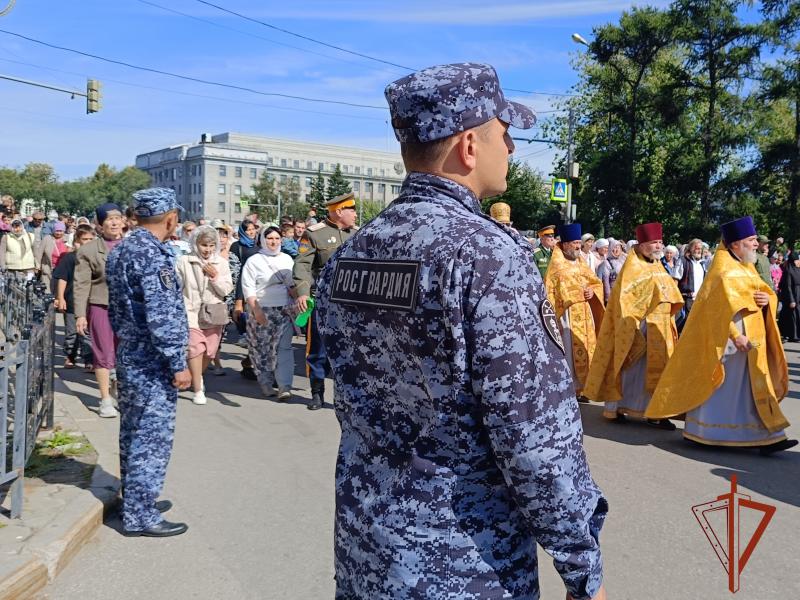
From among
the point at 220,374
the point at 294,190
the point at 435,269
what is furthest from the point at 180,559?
the point at 294,190

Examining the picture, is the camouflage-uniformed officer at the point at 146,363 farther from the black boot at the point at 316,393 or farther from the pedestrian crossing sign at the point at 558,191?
the pedestrian crossing sign at the point at 558,191

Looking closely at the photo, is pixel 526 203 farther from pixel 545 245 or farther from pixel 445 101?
pixel 445 101

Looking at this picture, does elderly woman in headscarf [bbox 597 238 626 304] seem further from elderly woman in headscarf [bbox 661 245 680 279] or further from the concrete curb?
the concrete curb

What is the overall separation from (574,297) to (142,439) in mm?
5556

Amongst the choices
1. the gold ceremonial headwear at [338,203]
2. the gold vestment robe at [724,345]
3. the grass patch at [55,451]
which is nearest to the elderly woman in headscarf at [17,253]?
the gold ceremonial headwear at [338,203]

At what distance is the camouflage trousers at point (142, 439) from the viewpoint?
4.65 meters

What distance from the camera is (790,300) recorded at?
53.2 feet

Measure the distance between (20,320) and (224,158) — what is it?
408ft

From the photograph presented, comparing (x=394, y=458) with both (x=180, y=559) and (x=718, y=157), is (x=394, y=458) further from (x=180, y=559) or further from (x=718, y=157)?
(x=718, y=157)

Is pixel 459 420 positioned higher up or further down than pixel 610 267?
higher up

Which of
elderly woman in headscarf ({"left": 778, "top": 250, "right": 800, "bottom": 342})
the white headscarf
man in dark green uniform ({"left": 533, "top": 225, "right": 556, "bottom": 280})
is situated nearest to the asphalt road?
the white headscarf

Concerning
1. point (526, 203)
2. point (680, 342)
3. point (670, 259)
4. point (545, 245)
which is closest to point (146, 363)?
point (680, 342)

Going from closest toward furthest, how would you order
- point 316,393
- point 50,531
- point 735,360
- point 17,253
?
point 50,531
point 735,360
point 316,393
point 17,253

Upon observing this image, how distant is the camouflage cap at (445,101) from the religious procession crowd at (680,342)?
161 inches
